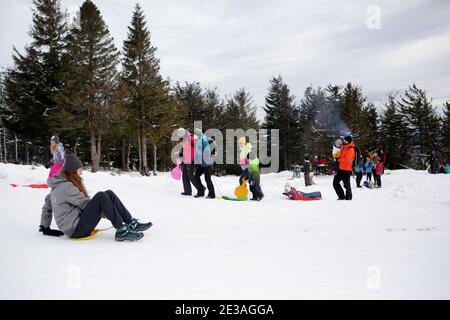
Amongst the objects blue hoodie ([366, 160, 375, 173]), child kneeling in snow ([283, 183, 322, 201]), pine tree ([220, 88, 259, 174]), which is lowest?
child kneeling in snow ([283, 183, 322, 201])

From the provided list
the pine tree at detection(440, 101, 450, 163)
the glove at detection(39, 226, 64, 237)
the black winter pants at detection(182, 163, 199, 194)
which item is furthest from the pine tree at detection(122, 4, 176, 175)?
the pine tree at detection(440, 101, 450, 163)

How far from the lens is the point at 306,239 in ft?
14.1

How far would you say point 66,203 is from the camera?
3990 millimetres

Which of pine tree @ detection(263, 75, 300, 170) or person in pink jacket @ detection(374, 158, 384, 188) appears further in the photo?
pine tree @ detection(263, 75, 300, 170)

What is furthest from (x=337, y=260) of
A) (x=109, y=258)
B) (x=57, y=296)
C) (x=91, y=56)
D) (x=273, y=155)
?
(x=273, y=155)

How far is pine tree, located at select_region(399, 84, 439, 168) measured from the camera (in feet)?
111

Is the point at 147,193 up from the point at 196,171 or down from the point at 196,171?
down

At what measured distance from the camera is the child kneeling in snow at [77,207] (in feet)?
12.9

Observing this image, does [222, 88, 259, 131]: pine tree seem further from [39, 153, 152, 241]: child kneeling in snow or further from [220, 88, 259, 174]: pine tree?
[39, 153, 152, 241]: child kneeling in snow

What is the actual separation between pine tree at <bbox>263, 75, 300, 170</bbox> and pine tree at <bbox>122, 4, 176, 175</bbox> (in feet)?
60.0

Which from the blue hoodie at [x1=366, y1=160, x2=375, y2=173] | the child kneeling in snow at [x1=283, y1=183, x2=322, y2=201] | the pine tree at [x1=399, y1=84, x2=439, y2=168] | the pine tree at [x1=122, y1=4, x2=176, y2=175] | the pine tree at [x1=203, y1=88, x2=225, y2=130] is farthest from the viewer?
the pine tree at [x1=203, y1=88, x2=225, y2=130]

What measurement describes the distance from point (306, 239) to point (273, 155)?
37372mm
